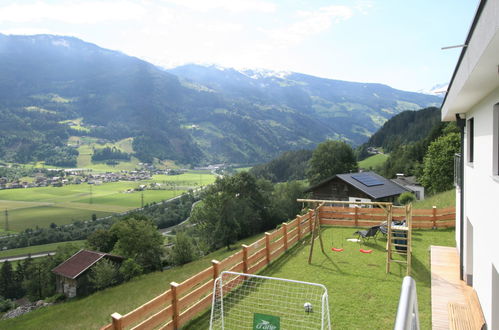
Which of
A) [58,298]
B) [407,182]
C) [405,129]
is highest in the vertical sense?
[405,129]

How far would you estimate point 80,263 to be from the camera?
146 feet

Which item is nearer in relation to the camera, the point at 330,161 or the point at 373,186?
the point at 373,186

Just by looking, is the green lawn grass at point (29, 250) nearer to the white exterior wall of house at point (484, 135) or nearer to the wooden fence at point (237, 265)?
the wooden fence at point (237, 265)

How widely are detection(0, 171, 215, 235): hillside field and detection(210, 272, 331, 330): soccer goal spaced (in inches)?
4318

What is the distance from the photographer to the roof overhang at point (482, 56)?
8.63 ft

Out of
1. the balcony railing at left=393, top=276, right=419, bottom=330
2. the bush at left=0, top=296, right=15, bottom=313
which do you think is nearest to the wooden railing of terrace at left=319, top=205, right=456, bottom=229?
the balcony railing at left=393, top=276, right=419, bottom=330

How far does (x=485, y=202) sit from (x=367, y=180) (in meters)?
29.1

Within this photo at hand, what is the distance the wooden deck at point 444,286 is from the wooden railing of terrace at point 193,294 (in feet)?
16.0

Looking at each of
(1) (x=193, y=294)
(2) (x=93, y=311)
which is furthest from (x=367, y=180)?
(1) (x=193, y=294)

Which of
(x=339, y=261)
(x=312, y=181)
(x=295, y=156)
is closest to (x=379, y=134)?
(x=295, y=156)

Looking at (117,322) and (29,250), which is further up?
(117,322)

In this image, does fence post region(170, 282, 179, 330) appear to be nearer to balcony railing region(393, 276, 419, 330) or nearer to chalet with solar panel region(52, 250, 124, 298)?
balcony railing region(393, 276, 419, 330)

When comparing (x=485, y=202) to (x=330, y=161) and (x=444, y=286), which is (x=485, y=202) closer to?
(x=444, y=286)

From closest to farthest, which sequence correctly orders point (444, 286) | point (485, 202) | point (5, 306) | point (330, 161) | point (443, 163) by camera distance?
point (485, 202)
point (444, 286)
point (443, 163)
point (5, 306)
point (330, 161)
